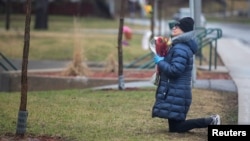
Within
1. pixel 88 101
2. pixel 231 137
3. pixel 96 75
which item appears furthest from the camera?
pixel 96 75

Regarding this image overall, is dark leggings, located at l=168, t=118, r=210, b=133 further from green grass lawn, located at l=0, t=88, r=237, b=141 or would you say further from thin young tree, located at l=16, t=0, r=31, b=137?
thin young tree, located at l=16, t=0, r=31, b=137

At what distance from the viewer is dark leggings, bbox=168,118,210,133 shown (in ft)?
25.2

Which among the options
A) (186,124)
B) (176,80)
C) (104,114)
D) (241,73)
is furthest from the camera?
(241,73)

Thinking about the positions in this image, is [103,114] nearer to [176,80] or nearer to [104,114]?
[104,114]

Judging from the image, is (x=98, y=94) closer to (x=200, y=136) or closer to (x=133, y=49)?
(x=200, y=136)

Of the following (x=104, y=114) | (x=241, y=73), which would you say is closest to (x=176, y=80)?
(x=104, y=114)

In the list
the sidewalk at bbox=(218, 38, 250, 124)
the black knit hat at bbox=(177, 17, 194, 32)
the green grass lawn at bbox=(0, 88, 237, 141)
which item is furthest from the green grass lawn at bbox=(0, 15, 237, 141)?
the black knit hat at bbox=(177, 17, 194, 32)

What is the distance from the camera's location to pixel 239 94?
11.3 metres

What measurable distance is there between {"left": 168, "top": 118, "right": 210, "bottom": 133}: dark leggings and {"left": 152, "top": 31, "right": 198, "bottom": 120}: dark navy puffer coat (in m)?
0.17

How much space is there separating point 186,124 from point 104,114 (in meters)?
1.98

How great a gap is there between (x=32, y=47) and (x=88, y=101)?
13.9 meters


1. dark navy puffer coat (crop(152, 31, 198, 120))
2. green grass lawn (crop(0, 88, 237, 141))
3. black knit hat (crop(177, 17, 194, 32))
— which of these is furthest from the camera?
green grass lawn (crop(0, 88, 237, 141))

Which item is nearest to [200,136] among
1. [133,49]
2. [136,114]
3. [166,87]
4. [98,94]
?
[166,87]

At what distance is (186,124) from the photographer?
7781 millimetres
